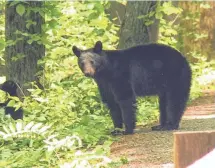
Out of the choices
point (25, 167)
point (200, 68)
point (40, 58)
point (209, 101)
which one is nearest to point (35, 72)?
point (40, 58)

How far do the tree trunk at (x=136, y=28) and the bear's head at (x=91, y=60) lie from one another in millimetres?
4442

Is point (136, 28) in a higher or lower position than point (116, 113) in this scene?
higher

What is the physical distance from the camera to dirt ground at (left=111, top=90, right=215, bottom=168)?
659 centimetres

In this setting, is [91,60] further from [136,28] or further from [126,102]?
[136,28]

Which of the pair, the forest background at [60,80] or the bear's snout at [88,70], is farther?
the bear's snout at [88,70]

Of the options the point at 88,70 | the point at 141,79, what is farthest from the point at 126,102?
the point at 88,70

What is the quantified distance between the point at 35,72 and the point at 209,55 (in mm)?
10559

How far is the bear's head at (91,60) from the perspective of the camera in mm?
8984

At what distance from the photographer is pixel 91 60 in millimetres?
9070

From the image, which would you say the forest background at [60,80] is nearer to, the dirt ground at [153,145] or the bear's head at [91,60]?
the dirt ground at [153,145]

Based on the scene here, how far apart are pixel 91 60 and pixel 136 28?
15.9 ft

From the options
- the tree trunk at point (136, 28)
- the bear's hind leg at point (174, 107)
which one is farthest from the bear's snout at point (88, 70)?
the tree trunk at point (136, 28)

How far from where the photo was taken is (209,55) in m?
21.2

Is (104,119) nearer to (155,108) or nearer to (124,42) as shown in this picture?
(155,108)
